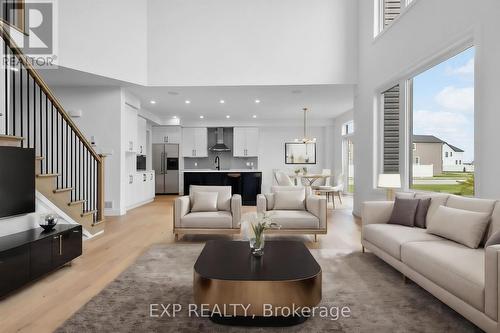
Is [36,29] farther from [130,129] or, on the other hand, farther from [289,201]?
[289,201]

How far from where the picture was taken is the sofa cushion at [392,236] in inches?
114

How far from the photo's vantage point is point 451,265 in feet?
7.13

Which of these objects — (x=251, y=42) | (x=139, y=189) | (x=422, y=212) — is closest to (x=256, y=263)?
(x=422, y=212)

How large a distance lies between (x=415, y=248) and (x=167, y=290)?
217 centimetres

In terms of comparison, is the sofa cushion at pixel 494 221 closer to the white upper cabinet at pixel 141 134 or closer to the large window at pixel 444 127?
the large window at pixel 444 127

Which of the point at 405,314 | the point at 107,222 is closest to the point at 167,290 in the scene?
the point at 405,314

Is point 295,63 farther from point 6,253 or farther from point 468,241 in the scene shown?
point 6,253

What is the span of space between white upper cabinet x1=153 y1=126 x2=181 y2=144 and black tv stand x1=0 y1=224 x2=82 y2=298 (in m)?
7.42

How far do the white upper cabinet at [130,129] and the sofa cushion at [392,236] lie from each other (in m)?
5.27

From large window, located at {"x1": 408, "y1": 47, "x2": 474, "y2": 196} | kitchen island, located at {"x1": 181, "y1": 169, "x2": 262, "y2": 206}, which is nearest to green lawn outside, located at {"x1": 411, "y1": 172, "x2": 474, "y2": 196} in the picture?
large window, located at {"x1": 408, "y1": 47, "x2": 474, "y2": 196}

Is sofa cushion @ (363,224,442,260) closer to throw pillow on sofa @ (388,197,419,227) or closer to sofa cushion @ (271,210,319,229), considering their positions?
throw pillow on sofa @ (388,197,419,227)

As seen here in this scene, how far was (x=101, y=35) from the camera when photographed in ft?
18.2

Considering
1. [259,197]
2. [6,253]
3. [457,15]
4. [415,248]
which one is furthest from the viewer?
[259,197]

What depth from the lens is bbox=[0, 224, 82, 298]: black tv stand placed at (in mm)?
2447
